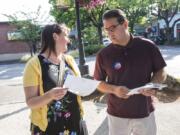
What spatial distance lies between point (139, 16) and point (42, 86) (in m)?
41.4

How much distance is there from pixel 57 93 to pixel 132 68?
0.88m

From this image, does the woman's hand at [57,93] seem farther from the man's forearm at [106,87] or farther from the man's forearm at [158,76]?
the man's forearm at [158,76]

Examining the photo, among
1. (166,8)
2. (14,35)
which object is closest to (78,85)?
(14,35)

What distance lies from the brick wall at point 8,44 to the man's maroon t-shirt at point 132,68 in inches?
1372

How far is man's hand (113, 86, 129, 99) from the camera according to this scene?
3631 millimetres

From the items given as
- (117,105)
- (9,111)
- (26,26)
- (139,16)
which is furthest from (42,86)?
(139,16)

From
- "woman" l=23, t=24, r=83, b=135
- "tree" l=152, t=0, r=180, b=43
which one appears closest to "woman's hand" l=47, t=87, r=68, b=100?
"woman" l=23, t=24, r=83, b=135

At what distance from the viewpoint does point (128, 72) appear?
373 centimetres

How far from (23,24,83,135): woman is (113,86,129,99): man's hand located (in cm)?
38

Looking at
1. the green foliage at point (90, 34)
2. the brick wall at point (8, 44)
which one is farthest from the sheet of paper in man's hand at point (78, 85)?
the brick wall at point (8, 44)

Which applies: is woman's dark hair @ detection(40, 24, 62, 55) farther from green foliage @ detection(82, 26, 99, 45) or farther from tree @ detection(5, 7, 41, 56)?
green foliage @ detection(82, 26, 99, 45)

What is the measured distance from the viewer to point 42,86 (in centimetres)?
337

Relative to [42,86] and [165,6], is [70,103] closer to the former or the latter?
[42,86]

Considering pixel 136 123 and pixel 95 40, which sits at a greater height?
pixel 136 123
